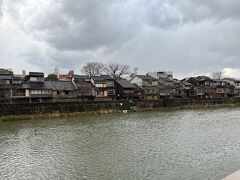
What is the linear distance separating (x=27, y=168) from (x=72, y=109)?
29.0 meters

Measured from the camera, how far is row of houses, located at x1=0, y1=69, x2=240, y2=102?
163 feet

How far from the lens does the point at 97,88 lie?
58.3m

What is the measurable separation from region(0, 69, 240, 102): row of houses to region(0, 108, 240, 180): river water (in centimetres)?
2474

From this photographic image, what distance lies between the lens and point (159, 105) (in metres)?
54.3

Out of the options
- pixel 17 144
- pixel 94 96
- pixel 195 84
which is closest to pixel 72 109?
pixel 94 96

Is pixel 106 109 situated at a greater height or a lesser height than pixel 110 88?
lesser

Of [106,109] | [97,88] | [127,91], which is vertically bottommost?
[106,109]

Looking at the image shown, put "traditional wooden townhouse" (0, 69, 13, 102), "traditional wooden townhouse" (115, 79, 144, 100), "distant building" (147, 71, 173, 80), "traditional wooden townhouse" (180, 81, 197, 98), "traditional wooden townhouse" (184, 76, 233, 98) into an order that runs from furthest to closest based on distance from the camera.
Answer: "distant building" (147, 71, 173, 80)
"traditional wooden townhouse" (184, 76, 233, 98)
"traditional wooden townhouse" (180, 81, 197, 98)
"traditional wooden townhouse" (115, 79, 144, 100)
"traditional wooden townhouse" (0, 69, 13, 102)

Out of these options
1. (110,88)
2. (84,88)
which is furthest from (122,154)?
(110,88)

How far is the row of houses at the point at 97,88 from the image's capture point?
4962cm

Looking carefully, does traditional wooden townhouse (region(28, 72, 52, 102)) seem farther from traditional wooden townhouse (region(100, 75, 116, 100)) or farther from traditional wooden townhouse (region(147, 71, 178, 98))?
traditional wooden townhouse (region(147, 71, 178, 98))

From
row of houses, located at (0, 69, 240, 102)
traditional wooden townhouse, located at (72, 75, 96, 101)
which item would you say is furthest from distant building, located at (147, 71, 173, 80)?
traditional wooden townhouse, located at (72, 75, 96, 101)

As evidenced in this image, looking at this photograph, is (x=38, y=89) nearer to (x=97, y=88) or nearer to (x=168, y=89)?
(x=97, y=88)

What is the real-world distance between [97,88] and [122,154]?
41699mm
